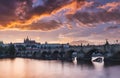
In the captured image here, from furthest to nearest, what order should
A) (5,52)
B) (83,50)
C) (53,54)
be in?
(5,52)
(53,54)
(83,50)

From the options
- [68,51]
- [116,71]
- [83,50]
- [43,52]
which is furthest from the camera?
[43,52]

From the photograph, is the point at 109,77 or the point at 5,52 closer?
the point at 109,77

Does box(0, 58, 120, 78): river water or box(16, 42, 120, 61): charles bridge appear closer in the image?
box(0, 58, 120, 78): river water

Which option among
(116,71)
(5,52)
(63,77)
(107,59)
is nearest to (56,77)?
(63,77)

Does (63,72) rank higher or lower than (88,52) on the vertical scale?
lower

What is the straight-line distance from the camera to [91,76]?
47750 millimetres

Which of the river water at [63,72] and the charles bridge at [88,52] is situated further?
the charles bridge at [88,52]

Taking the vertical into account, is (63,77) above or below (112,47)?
below

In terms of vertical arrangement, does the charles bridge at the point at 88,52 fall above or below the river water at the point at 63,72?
above

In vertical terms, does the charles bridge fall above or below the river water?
above

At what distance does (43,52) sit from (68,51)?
2313cm

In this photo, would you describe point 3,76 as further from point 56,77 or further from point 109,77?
point 109,77

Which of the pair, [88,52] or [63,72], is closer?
[63,72]

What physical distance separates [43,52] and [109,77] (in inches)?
3011
